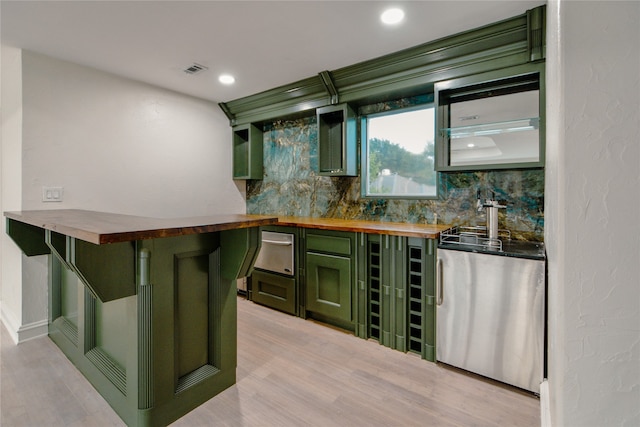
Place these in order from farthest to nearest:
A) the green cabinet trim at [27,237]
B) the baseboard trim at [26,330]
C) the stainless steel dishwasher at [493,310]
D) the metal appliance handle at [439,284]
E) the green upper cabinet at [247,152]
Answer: the green upper cabinet at [247,152]
the baseboard trim at [26,330]
the green cabinet trim at [27,237]
the metal appliance handle at [439,284]
the stainless steel dishwasher at [493,310]

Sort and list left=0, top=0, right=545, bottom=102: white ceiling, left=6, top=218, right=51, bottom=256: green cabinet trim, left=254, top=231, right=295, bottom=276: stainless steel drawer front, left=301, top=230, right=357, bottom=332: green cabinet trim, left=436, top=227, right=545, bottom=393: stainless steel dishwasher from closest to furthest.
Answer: left=436, top=227, right=545, bottom=393: stainless steel dishwasher → left=0, top=0, right=545, bottom=102: white ceiling → left=6, top=218, right=51, bottom=256: green cabinet trim → left=301, top=230, right=357, bottom=332: green cabinet trim → left=254, top=231, right=295, bottom=276: stainless steel drawer front

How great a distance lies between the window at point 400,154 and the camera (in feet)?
9.17

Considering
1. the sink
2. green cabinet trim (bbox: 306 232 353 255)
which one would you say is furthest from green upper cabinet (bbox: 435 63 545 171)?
green cabinet trim (bbox: 306 232 353 255)

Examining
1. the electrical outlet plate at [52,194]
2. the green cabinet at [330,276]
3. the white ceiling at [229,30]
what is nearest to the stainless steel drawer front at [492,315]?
the green cabinet at [330,276]

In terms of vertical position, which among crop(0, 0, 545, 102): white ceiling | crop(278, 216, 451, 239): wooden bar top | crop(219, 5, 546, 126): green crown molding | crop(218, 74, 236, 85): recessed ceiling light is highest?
crop(218, 74, 236, 85): recessed ceiling light

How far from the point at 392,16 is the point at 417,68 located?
594 millimetres

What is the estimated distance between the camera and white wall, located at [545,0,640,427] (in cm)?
60

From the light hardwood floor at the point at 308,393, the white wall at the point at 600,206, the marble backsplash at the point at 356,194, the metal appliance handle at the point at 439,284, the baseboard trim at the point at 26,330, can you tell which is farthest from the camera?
the baseboard trim at the point at 26,330

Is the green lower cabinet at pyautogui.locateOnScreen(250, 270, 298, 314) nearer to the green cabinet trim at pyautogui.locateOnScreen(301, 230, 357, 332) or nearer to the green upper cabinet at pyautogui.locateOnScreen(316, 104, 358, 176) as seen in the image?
the green cabinet trim at pyautogui.locateOnScreen(301, 230, 357, 332)

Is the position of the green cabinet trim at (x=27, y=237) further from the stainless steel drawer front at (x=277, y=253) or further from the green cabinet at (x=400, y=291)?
the green cabinet at (x=400, y=291)

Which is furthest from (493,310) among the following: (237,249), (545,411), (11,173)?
(11,173)

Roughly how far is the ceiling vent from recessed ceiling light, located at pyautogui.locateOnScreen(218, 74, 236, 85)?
0.20 metres

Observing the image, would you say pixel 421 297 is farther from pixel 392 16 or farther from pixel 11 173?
pixel 11 173

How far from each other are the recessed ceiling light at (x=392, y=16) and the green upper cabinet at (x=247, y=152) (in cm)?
223
